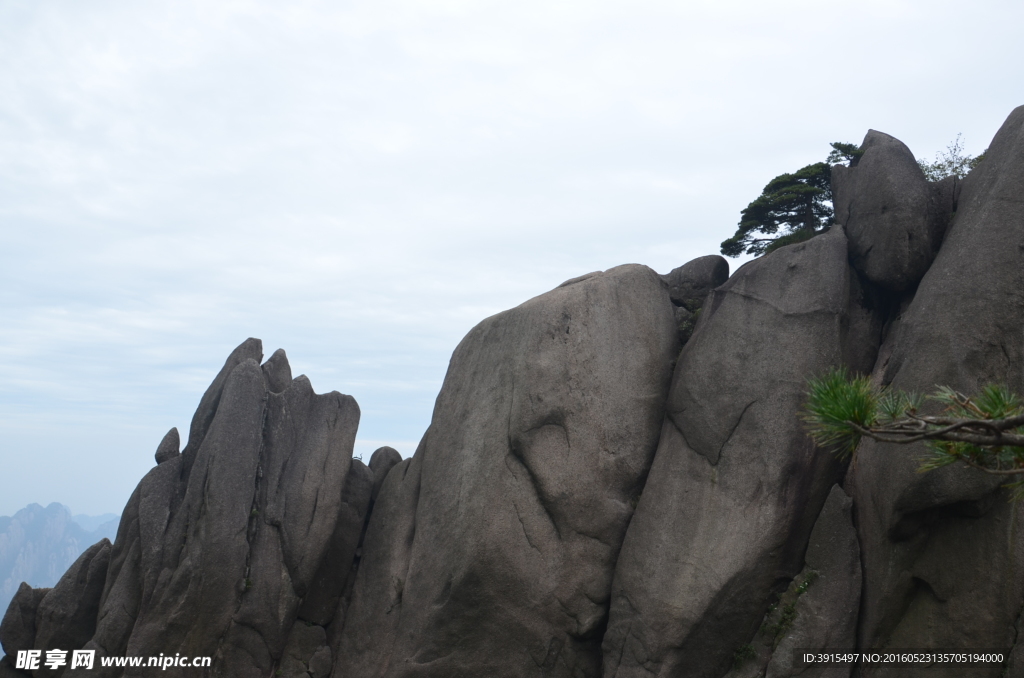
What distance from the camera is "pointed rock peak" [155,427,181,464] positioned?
17234 millimetres

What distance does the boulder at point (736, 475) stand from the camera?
13797mm

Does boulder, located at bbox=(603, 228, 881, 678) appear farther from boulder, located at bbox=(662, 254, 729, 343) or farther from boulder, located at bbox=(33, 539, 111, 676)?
boulder, located at bbox=(33, 539, 111, 676)

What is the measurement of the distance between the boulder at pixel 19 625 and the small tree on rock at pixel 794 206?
1900cm

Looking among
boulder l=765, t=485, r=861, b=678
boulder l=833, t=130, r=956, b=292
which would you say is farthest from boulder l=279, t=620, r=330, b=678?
boulder l=833, t=130, r=956, b=292

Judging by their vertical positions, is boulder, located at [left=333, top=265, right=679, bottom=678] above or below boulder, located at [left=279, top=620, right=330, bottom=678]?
above

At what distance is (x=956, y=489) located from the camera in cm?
1203

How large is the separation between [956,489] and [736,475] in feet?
11.9

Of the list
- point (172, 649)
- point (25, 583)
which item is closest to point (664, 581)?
point (172, 649)

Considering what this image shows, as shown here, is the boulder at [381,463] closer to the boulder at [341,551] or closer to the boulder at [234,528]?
the boulder at [341,551]

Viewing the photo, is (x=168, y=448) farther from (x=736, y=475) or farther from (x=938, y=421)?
(x=938, y=421)

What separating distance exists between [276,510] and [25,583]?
642 cm

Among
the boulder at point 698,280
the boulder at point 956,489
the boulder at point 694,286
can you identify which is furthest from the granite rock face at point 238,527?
the boulder at point 956,489

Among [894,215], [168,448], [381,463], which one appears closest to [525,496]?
[381,463]

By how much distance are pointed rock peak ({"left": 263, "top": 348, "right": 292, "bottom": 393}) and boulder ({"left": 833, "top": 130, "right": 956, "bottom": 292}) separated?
13138 millimetres
